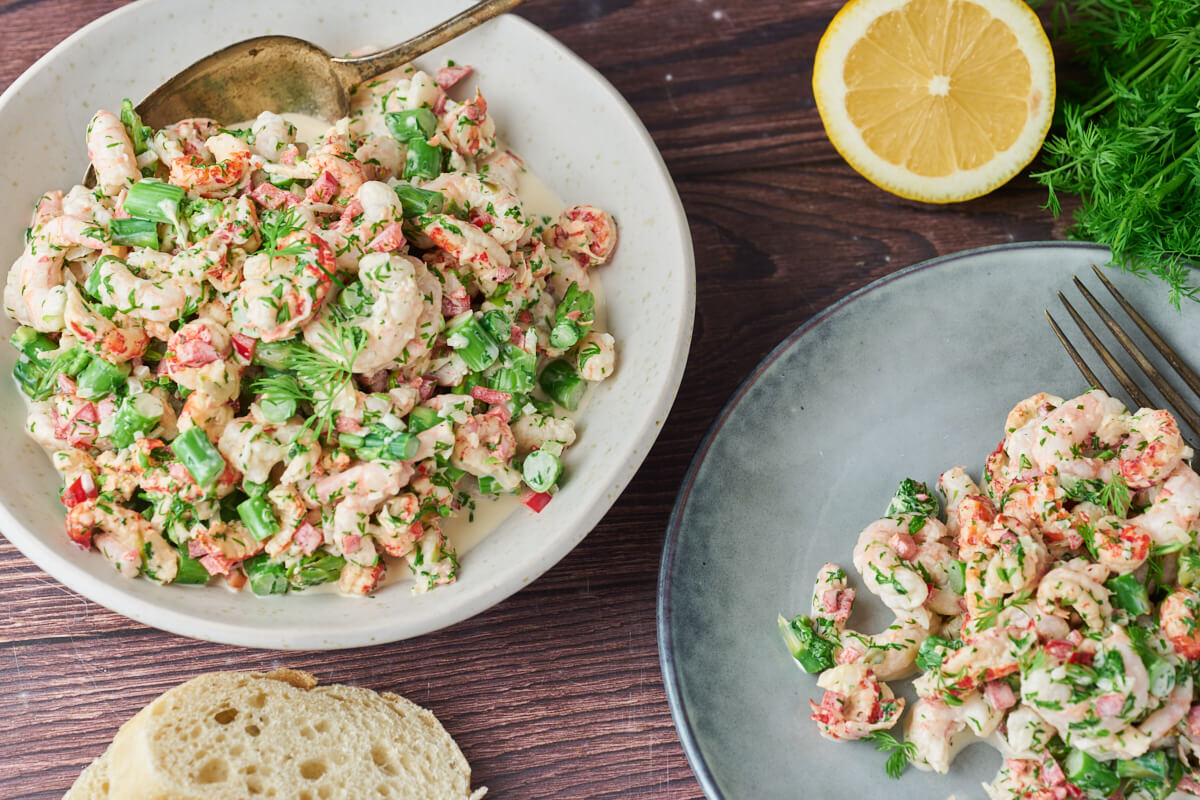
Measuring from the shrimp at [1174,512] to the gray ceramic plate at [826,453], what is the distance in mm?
361

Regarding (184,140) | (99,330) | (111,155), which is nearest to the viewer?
(99,330)

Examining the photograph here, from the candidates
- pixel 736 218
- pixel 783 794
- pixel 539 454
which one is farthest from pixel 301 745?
pixel 736 218

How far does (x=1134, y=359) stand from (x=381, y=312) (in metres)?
1.67

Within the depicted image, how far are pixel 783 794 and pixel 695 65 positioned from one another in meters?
1.88

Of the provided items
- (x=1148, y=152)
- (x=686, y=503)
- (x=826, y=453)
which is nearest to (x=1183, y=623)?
(x=826, y=453)

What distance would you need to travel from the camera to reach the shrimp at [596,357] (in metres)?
2.12

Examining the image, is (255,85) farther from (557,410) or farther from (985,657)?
(985,657)

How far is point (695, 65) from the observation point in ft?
8.79

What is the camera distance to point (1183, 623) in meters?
1.84

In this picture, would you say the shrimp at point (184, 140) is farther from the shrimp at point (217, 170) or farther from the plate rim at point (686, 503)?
the plate rim at point (686, 503)

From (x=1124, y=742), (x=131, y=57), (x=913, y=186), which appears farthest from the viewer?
(x=913, y=186)

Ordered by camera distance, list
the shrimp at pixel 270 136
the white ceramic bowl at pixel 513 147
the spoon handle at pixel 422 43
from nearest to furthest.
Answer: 1. the white ceramic bowl at pixel 513 147
2. the shrimp at pixel 270 136
3. the spoon handle at pixel 422 43

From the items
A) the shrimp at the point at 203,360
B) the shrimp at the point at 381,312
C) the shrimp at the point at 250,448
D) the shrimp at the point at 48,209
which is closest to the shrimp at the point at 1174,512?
the shrimp at the point at 381,312

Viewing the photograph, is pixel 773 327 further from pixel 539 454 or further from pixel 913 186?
pixel 539 454
